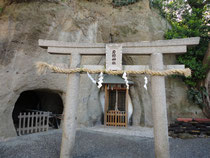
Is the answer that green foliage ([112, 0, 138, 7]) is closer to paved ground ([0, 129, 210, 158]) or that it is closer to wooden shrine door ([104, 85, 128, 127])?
wooden shrine door ([104, 85, 128, 127])

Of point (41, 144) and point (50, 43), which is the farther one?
point (41, 144)

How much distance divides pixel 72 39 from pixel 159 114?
5.77 m

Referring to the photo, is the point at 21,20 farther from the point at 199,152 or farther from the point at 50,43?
the point at 199,152

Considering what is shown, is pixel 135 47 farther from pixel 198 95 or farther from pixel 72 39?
pixel 198 95

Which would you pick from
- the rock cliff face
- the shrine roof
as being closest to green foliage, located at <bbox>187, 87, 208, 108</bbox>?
the rock cliff face

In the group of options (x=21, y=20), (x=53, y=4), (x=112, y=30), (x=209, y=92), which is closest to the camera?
(x=21, y=20)

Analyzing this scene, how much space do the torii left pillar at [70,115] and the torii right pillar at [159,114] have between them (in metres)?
1.92

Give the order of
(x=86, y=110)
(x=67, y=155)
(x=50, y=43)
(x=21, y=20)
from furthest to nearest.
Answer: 1. (x=86, y=110)
2. (x=21, y=20)
3. (x=50, y=43)
4. (x=67, y=155)

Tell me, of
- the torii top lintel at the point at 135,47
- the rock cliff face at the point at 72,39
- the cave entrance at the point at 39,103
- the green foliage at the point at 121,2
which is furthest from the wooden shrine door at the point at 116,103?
the green foliage at the point at 121,2

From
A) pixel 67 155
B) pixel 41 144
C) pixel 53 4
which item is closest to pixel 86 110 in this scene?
pixel 41 144

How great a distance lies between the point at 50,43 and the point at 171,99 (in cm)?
733

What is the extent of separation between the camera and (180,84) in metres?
8.10

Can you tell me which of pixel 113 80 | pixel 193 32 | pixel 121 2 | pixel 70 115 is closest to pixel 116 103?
pixel 113 80

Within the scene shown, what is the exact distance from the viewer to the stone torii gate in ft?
10.1
